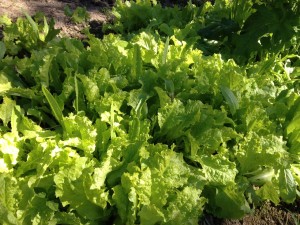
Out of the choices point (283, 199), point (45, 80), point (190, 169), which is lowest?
point (283, 199)

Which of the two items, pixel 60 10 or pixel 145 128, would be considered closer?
pixel 145 128

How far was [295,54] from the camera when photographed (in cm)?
342

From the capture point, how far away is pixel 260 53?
3.27 m

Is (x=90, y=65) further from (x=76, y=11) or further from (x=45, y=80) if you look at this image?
(x=76, y=11)

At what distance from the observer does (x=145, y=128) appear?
2.20 metres

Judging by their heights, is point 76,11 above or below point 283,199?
above

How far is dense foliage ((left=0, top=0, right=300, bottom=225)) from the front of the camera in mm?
1861

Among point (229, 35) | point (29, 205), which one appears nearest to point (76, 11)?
point (229, 35)

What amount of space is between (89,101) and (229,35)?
1507 millimetres

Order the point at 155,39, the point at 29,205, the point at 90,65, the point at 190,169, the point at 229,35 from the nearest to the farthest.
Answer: the point at 29,205 < the point at 190,169 < the point at 90,65 < the point at 155,39 < the point at 229,35

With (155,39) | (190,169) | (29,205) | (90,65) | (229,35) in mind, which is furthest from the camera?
(229,35)

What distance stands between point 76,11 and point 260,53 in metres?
1.62

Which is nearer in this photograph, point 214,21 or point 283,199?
point 283,199

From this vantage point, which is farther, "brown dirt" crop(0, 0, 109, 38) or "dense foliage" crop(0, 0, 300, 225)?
"brown dirt" crop(0, 0, 109, 38)
